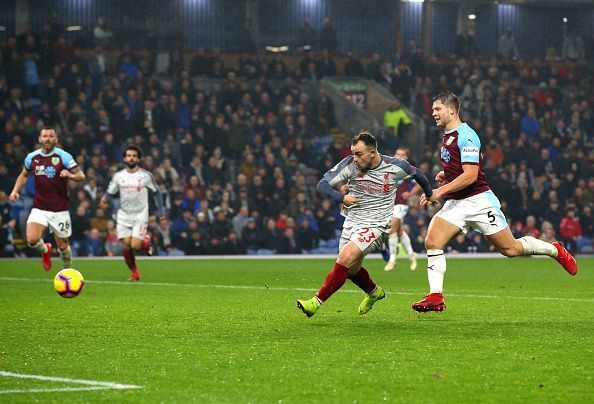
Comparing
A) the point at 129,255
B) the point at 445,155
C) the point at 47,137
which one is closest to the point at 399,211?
the point at 129,255

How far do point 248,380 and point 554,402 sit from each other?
2049mm

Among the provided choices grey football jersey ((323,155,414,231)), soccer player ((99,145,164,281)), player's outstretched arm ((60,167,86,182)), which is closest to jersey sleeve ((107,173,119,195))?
soccer player ((99,145,164,281))

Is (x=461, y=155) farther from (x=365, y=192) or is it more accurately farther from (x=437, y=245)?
(x=365, y=192)

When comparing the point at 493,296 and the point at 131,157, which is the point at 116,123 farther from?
the point at 493,296

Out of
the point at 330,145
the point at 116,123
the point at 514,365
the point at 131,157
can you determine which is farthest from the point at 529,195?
the point at 514,365

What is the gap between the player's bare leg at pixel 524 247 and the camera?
1172cm

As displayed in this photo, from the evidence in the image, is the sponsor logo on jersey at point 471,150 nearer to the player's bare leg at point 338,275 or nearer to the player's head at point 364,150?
the player's head at point 364,150

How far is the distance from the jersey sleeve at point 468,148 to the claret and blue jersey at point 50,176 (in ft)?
26.6

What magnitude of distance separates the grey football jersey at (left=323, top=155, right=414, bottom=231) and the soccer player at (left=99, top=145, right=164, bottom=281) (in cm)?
817

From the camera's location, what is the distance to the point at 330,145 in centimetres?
3300

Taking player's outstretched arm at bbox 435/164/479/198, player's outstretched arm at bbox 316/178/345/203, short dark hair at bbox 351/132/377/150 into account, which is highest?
short dark hair at bbox 351/132/377/150

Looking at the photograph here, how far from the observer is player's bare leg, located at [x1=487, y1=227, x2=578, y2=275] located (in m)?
11.7

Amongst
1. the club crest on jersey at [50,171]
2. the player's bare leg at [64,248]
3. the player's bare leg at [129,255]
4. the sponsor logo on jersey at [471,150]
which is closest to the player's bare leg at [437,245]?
the sponsor logo on jersey at [471,150]

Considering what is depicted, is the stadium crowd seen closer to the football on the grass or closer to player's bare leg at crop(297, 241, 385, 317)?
the football on the grass
